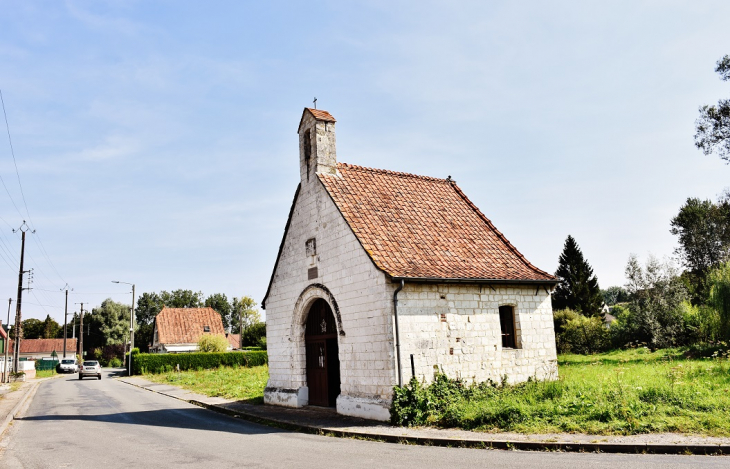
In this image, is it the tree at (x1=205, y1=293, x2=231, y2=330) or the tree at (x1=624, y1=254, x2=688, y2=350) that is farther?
the tree at (x1=205, y1=293, x2=231, y2=330)

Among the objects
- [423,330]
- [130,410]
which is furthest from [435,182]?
[130,410]

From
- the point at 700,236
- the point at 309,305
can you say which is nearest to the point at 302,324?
the point at 309,305

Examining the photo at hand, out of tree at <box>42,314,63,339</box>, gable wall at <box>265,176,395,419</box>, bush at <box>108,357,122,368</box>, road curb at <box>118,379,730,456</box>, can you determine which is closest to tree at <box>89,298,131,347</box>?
bush at <box>108,357,122,368</box>

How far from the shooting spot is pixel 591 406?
417 inches

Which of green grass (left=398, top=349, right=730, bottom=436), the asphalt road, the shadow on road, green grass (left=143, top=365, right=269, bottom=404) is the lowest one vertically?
green grass (left=143, top=365, right=269, bottom=404)

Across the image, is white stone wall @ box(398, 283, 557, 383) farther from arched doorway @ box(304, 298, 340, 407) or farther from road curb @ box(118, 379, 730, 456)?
arched doorway @ box(304, 298, 340, 407)

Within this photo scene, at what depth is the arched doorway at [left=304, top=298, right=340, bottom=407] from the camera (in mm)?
15695

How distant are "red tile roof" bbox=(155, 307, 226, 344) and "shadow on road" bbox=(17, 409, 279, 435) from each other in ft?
127

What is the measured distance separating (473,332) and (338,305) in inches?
149

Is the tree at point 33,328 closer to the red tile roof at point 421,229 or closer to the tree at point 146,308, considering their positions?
the tree at point 146,308

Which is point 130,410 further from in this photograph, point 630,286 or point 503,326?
point 630,286

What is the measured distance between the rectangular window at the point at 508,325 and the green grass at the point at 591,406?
1.53 m

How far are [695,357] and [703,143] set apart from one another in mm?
10292

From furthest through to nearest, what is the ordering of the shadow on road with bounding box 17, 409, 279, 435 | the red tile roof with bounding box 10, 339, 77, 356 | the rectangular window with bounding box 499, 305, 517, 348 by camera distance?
the red tile roof with bounding box 10, 339, 77, 356 → the rectangular window with bounding box 499, 305, 517, 348 → the shadow on road with bounding box 17, 409, 279, 435
